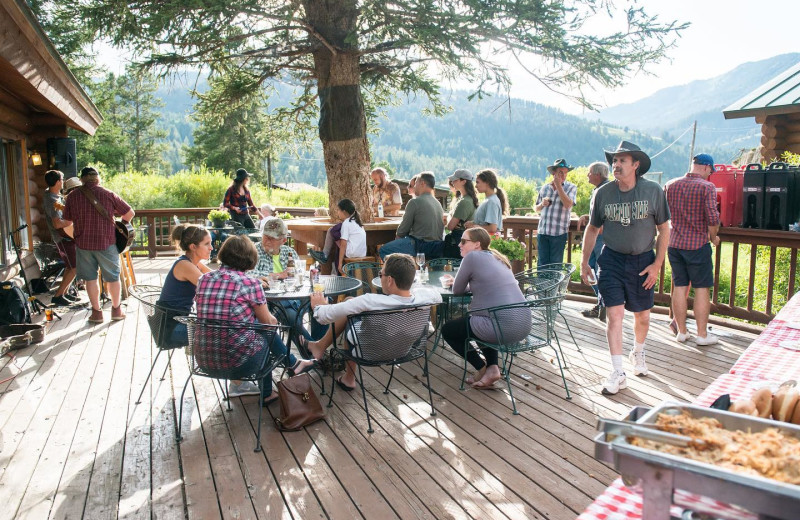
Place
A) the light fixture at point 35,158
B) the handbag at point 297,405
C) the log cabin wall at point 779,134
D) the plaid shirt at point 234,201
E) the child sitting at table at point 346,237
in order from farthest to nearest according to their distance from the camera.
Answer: the plaid shirt at point 234,201
the log cabin wall at point 779,134
the light fixture at point 35,158
the child sitting at table at point 346,237
the handbag at point 297,405

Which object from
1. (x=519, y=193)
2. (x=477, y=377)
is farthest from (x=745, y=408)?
(x=519, y=193)

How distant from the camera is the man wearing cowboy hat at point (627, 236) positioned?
388 centimetres

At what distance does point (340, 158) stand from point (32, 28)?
3.48 meters

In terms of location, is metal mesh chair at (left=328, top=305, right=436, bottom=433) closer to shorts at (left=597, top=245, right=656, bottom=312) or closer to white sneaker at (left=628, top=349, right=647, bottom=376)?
shorts at (left=597, top=245, right=656, bottom=312)

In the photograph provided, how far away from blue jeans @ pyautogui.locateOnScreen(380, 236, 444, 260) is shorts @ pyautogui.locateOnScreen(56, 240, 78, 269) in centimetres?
371

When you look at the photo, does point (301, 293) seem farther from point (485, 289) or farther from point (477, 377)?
point (477, 377)

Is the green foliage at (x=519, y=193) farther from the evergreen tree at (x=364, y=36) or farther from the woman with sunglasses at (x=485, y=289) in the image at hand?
the woman with sunglasses at (x=485, y=289)

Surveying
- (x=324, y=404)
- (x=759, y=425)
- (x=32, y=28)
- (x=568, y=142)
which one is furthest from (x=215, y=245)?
(x=568, y=142)

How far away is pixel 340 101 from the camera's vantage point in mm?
7223

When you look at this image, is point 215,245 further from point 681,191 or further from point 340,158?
point 681,191

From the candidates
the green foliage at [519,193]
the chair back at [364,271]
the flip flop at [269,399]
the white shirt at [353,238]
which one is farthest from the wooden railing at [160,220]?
the green foliage at [519,193]

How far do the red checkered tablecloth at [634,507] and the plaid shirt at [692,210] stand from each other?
4249 mm

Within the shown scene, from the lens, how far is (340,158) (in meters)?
7.36

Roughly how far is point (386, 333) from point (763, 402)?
91.4 inches
